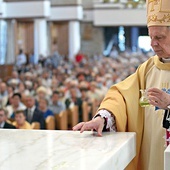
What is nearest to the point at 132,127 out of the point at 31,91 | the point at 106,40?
the point at 31,91

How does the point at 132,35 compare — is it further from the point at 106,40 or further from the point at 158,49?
the point at 158,49

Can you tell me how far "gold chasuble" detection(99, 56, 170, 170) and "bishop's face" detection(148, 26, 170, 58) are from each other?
0.22 m

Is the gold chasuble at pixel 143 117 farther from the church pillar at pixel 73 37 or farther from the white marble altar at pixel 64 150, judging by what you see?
the church pillar at pixel 73 37

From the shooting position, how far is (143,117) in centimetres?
316

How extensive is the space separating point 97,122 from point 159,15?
683 mm

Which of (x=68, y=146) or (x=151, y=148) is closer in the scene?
(x=68, y=146)

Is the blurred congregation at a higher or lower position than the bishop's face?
lower

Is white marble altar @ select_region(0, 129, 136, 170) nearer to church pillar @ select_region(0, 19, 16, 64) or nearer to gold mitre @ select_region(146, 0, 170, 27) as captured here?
gold mitre @ select_region(146, 0, 170, 27)

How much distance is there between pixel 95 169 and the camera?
6.55 feet

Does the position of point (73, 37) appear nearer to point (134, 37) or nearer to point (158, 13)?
point (134, 37)

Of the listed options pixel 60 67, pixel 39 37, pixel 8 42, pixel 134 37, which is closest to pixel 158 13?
pixel 60 67

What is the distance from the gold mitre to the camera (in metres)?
2.95

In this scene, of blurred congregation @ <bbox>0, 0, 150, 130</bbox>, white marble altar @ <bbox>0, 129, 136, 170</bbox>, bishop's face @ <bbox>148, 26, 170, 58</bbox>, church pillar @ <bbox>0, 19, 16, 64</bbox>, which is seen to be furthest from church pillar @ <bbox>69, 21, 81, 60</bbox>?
white marble altar @ <bbox>0, 129, 136, 170</bbox>

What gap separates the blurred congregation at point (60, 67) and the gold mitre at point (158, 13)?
14.8 ft
